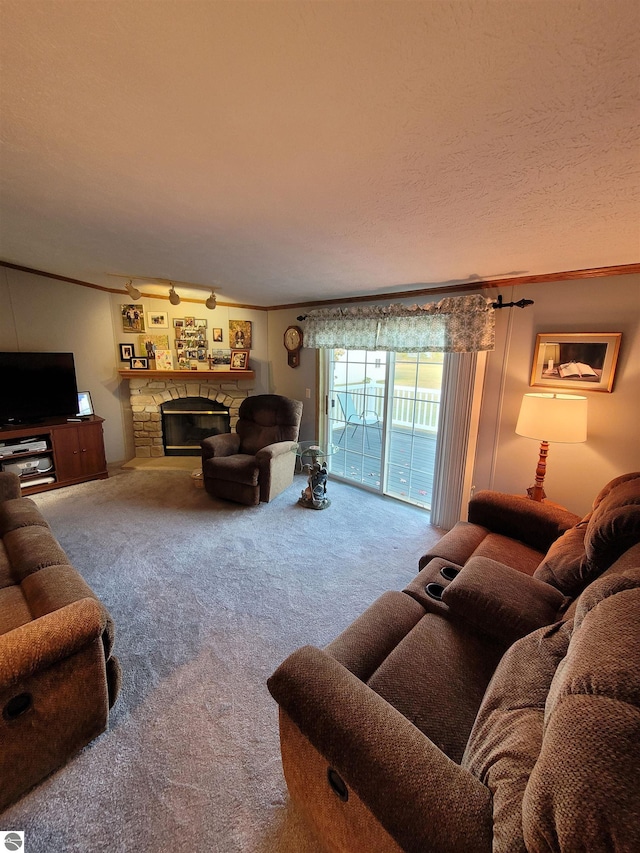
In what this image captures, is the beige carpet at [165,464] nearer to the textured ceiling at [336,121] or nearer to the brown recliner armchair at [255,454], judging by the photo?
the brown recliner armchair at [255,454]

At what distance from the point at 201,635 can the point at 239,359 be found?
357 cm

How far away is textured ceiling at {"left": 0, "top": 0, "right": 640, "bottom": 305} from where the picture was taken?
70 cm

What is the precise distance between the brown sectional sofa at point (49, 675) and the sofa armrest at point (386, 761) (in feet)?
2.57

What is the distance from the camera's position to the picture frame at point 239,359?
4758 millimetres

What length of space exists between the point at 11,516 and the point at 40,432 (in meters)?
1.89

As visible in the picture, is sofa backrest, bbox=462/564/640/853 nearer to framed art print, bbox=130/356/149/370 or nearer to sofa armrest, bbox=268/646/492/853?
sofa armrest, bbox=268/646/492/853

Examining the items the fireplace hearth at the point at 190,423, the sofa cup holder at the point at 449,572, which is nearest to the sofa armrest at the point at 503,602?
the sofa cup holder at the point at 449,572

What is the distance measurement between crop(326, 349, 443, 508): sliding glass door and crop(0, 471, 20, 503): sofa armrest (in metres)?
2.97

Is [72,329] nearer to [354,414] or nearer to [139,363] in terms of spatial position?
[139,363]

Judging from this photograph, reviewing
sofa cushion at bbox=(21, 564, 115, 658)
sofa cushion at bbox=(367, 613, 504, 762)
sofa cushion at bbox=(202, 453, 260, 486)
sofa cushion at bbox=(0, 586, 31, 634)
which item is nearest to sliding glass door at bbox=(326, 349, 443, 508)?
sofa cushion at bbox=(202, 453, 260, 486)

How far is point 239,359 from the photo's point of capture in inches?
187

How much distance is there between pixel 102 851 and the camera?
109 centimetres

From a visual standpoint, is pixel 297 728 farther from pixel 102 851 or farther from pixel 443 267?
pixel 443 267

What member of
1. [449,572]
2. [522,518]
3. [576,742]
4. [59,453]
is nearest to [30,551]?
[449,572]
